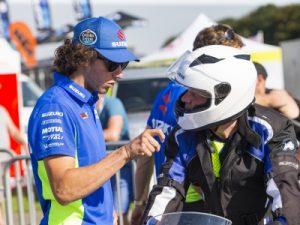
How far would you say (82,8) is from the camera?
29.7 meters

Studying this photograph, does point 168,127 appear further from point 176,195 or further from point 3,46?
point 3,46

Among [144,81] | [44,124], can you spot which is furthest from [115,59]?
[144,81]

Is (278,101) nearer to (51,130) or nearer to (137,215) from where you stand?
(137,215)

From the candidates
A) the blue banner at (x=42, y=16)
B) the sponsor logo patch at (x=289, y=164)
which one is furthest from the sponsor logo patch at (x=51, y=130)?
the blue banner at (x=42, y=16)

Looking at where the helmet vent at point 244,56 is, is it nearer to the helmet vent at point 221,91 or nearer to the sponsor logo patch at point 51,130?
the helmet vent at point 221,91

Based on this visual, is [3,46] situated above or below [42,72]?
above

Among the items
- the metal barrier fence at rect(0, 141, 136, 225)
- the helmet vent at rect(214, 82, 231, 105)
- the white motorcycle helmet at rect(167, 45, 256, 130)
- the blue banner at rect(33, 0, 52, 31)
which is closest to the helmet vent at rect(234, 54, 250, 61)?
the white motorcycle helmet at rect(167, 45, 256, 130)

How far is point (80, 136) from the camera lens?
3016 millimetres

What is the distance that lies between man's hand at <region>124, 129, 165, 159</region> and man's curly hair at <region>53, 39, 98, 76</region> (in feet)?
1.51

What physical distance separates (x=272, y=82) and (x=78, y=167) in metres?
10.0

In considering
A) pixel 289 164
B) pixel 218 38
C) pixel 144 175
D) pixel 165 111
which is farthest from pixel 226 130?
pixel 144 175

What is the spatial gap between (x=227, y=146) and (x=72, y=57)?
2.50 feet

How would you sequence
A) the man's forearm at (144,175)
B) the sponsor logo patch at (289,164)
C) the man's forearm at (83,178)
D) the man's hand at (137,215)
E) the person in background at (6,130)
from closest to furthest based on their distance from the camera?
the sponsor logo patch at (289,164), the man's forearm at (83,178), the man's hand at (137,215), the man's forearm at (144,175), the person in background at (6,130)

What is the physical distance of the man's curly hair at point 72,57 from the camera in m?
3.09
